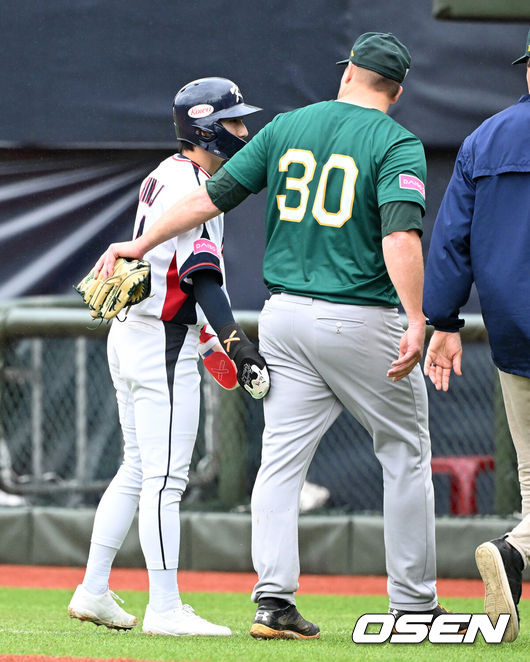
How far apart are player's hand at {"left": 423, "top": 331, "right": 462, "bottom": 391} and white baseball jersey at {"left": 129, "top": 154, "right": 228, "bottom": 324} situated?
660 mm

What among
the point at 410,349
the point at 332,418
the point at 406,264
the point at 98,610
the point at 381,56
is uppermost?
the point at 381,56

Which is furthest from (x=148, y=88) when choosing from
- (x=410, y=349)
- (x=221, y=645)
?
(x=221, y=645)

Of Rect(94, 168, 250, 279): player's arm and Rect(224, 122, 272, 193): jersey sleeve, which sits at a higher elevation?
Rect(224, 122, 272, 193): jersey sleeve

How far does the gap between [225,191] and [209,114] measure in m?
0.48

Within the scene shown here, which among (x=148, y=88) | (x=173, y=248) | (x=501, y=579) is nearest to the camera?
(x=501, y=579)

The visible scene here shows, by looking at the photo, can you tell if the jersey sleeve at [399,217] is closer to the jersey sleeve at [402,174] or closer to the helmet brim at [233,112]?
the jersey sleeve at [402,174]

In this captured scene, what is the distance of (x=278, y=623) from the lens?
3.50 m

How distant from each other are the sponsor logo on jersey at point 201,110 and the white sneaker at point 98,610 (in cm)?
155

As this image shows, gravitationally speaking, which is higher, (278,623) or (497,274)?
(497,274)

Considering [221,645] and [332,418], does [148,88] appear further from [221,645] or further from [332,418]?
[221,645]

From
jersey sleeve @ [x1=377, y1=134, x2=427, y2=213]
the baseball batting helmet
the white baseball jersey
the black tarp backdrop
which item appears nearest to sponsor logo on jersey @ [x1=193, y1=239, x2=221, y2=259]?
the white baseball jersey

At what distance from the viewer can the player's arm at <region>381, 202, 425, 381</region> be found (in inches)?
133

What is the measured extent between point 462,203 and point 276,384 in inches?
29.6

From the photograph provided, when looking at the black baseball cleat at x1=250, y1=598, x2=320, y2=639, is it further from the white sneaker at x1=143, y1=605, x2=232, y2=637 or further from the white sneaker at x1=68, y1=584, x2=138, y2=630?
the white sneaker at x1=68, y1=584, x2=138, y2=630
